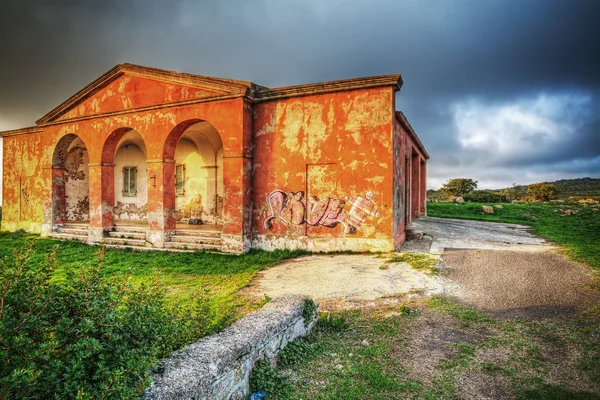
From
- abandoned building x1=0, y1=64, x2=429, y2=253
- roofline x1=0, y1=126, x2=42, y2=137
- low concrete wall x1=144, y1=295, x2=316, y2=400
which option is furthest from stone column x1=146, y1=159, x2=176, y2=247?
low concrete wall x1=144, y1=295, x2=316, y2=400

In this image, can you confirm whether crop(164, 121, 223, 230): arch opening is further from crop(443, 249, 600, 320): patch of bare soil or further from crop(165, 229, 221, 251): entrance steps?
crop(443, 249, 600, 320): patch of bare soil

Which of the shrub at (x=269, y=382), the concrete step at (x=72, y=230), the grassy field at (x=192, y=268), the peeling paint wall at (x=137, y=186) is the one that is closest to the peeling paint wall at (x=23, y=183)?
the concrete step at (x=72, y=230)

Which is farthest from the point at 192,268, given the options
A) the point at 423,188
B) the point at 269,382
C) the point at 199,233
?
the point at 423,188

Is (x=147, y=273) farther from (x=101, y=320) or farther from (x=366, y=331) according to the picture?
(x=101, y=320)

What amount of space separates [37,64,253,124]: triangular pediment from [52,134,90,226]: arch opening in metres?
1.37

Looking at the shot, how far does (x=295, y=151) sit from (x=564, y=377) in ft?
27.6

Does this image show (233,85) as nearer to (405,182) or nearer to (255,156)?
(255,156)

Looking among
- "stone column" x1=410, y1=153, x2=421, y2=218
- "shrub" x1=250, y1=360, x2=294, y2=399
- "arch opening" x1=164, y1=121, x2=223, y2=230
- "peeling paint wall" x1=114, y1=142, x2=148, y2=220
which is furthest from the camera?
"stone column" x1=410, y1=153, x2=421, y2=218

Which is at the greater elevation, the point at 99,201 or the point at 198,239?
the point at 99,201

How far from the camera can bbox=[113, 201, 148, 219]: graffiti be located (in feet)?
54.5

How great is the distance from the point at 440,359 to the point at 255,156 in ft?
28.0

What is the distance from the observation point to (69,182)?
15.2 m

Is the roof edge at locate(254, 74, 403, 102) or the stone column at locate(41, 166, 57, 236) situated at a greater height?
the roof edge at locate(254, 74, 403, 102)

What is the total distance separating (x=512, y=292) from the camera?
586 centimetres
